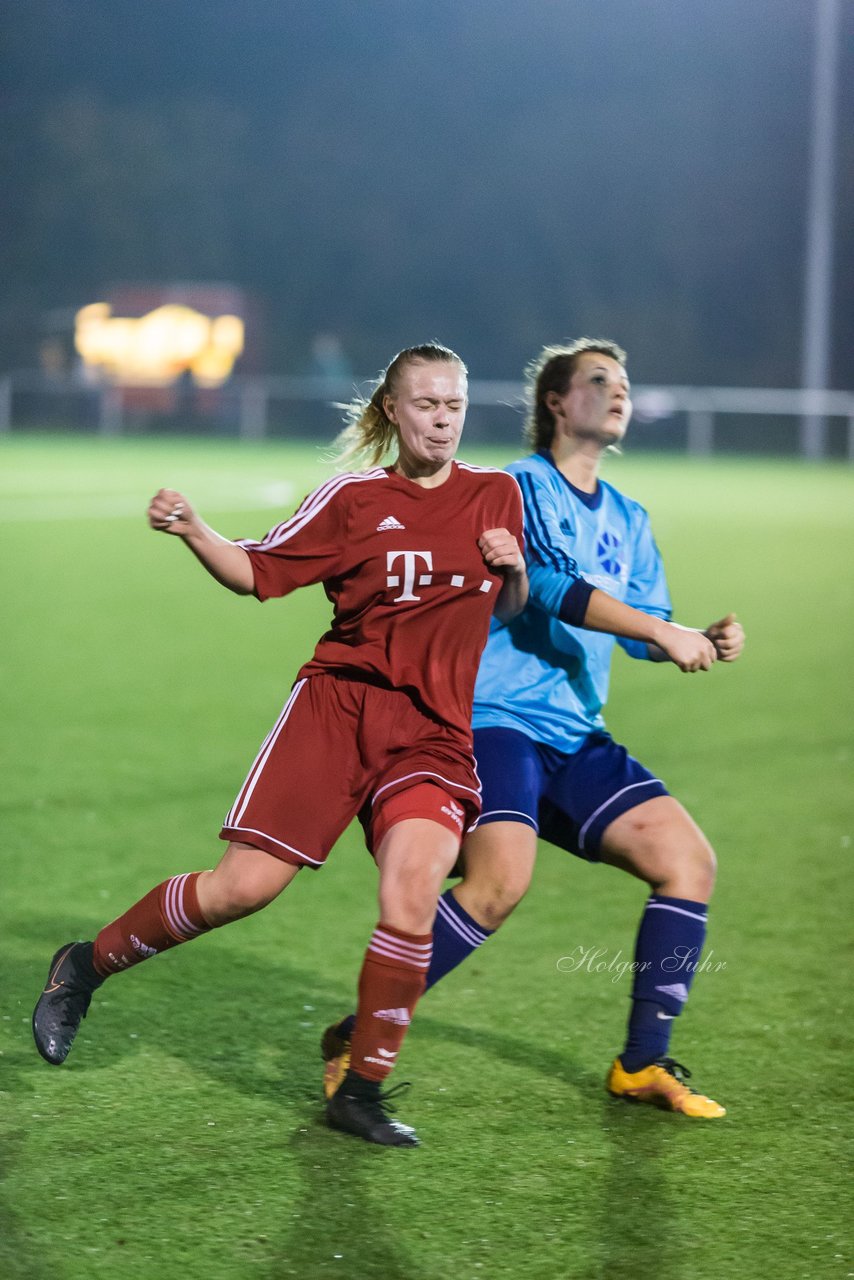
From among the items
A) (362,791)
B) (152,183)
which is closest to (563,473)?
(362,791)

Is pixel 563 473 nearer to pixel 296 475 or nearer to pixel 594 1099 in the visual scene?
pixel 594 1099

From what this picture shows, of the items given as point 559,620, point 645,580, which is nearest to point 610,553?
point 645,580

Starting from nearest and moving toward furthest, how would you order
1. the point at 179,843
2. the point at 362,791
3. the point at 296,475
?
1. the point at 362,791
2. the point at 179,843
3. the point at 296,475

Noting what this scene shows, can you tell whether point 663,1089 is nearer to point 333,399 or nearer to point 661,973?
point 661,973

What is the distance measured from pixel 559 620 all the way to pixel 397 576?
505 millimetres

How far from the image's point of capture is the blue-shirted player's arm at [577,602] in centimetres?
390

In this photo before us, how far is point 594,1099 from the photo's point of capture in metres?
4.02

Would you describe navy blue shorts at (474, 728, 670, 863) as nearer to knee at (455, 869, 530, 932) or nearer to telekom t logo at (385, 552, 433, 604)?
knee at (455, 869, 530, 932)

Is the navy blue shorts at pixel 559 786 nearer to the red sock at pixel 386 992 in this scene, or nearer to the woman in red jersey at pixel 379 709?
the woman in red jersey at pixel 379 709

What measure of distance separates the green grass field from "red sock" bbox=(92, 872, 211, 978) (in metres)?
0.30

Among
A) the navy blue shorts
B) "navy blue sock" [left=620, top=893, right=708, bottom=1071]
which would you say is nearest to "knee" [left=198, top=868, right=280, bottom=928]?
the navy blue shorts

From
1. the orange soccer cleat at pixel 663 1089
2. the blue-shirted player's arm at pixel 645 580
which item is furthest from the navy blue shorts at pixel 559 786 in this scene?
the orange soccer cleat at pixel 663 1089

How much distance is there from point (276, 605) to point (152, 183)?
172 feet

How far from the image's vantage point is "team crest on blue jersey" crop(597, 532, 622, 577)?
429 centimetres
